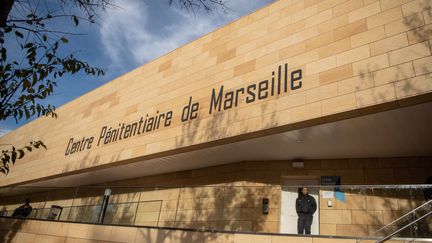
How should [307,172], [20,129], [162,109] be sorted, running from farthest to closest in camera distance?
[20,129]
[162,109]
[307,172]

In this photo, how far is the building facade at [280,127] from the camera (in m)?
7.14

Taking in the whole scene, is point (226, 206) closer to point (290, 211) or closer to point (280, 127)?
point (290, 211)

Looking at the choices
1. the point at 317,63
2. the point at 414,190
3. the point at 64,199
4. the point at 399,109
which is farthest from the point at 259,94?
the point at 64,199

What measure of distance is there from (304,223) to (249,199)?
2.06 metres

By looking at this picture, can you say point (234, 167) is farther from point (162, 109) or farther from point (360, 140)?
point (360, 140)

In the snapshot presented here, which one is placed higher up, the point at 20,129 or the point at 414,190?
the point at 20,129

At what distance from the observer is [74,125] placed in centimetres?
1811

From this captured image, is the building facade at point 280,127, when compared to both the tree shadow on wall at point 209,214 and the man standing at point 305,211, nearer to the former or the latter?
the tree shadow on wall at point 209,214

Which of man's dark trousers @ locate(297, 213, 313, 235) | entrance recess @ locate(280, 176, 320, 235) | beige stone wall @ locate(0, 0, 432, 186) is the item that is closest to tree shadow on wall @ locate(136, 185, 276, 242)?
entrance recess @ locate(280, 176, 320, 235)

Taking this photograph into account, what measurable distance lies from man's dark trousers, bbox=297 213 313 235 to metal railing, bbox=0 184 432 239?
0.32 metres

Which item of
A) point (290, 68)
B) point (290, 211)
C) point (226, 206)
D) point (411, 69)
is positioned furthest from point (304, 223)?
point (290, 68)

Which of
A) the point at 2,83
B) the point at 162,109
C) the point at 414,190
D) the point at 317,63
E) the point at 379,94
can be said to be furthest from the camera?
the point at 162,109

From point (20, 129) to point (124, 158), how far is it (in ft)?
56.3

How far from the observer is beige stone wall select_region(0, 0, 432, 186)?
7.17 meters
